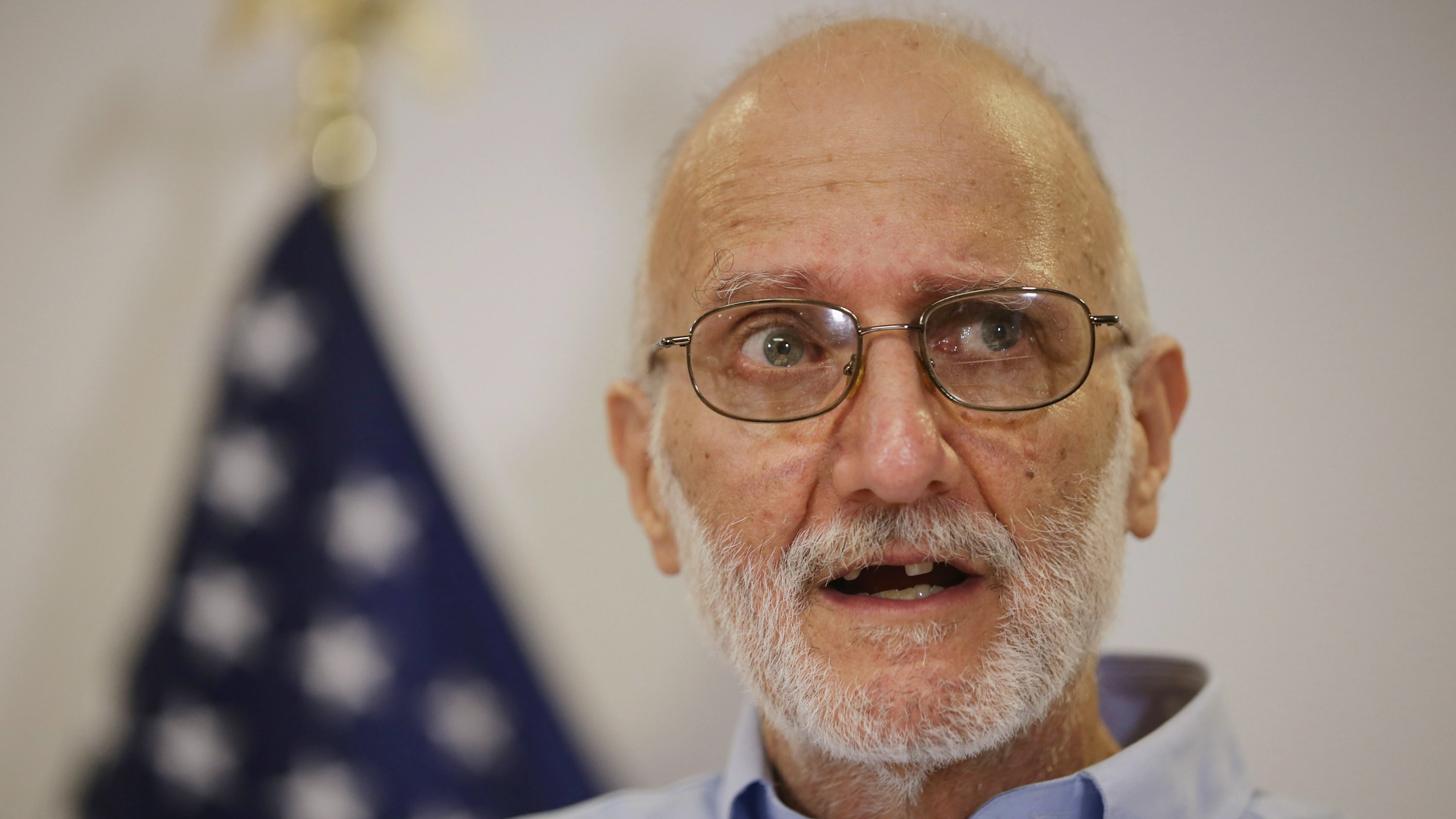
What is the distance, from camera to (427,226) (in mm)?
2027

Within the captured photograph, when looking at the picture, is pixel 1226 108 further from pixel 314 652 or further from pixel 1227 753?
pixel 314 652

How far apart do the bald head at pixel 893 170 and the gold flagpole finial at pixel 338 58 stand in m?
1.04

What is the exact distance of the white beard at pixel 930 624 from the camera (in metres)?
0.98

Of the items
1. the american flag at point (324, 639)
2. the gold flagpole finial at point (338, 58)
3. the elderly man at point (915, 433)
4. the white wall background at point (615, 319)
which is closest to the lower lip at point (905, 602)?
the elderly man at point (915, 433)

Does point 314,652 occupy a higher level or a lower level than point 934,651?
lower

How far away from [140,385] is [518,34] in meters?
1.12

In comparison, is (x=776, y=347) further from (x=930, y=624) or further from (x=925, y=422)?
(x=930, y=624)

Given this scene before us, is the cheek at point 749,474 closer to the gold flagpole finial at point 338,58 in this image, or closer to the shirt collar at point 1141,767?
the shirt collar at point 1141,767

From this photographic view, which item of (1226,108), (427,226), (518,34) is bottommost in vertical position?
(427,226)

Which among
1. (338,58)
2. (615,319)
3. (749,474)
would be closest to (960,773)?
(749,474)

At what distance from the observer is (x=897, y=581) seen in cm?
106

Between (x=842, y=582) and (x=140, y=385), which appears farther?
(x=140, y=385)

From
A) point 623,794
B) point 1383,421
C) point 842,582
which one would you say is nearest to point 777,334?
point 842,582

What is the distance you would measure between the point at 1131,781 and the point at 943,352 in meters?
0.54
